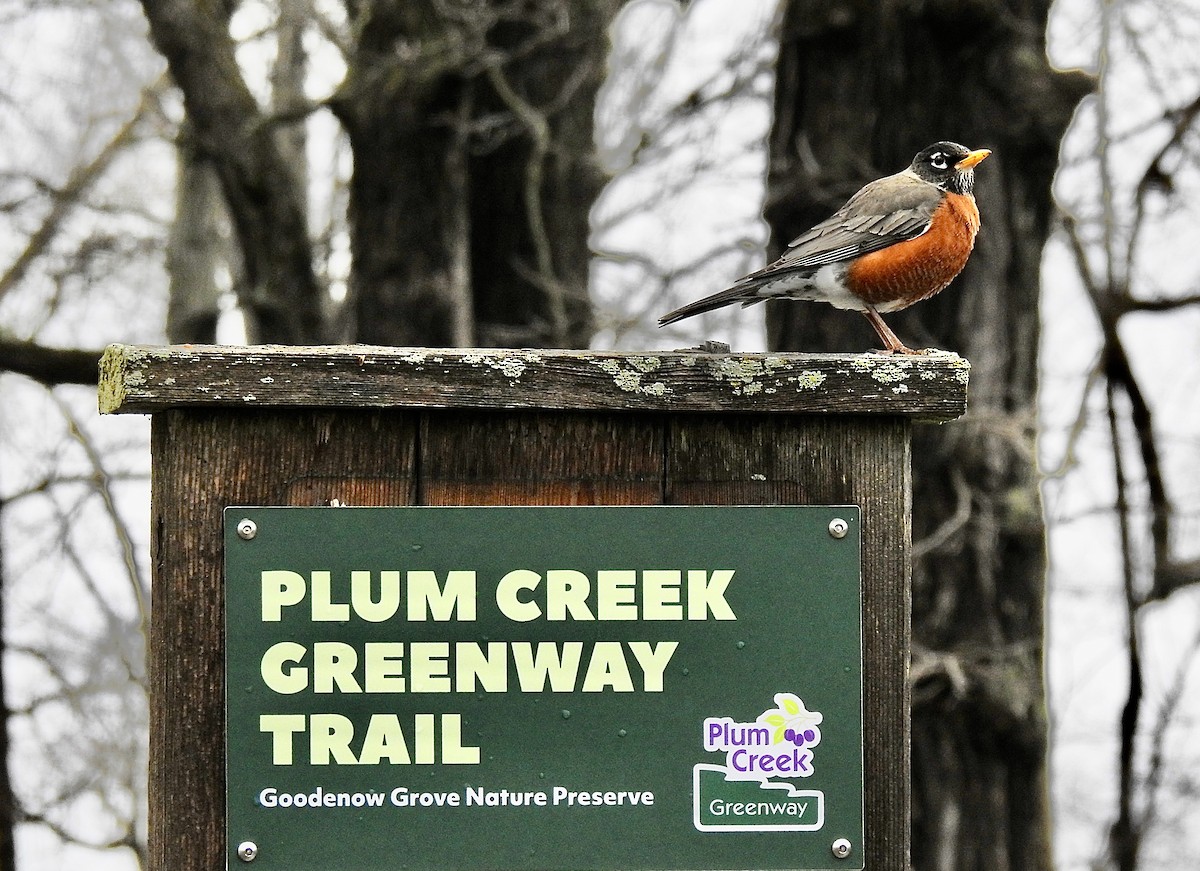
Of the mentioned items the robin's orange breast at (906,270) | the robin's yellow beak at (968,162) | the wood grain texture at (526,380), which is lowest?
the wood grain texture at (526,380)

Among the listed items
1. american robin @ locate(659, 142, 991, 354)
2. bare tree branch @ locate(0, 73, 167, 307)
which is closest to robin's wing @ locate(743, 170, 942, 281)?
american robin @ locate(659, 142, 991, 354)

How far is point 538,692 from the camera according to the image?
1.71 metres

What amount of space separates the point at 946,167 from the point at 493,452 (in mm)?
1642

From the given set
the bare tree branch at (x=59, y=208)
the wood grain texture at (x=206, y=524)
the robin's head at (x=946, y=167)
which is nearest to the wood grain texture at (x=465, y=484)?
the wood grain texture at (x=206, y=524)

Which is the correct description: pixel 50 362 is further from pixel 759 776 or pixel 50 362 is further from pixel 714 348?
pixel 759 776

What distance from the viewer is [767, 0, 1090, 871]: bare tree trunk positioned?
213 inches

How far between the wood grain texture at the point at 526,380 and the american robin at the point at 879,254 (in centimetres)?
83

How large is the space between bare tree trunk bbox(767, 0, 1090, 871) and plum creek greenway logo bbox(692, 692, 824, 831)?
370 centimetres

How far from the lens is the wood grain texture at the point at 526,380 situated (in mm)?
1721

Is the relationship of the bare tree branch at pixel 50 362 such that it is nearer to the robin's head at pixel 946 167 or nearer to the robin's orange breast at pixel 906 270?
the robin's head at pixel 946 167

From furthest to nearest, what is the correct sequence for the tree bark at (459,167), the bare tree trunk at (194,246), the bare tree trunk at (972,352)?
the bare tree trunk at (194,246)
the tree bark at (459,167)
the bare tree trunk at (972,352)

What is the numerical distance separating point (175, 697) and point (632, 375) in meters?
0.62

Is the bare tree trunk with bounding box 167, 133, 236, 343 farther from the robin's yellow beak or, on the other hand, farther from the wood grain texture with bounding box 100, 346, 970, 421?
the wood grain texture with bounding box 100, 346, 970, 421

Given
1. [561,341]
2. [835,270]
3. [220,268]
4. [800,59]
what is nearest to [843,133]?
[800,59]
